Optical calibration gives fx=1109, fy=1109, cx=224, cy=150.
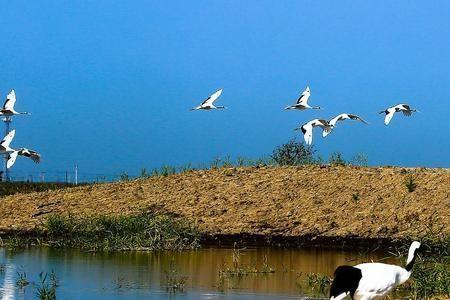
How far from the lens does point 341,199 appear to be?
3091 cm

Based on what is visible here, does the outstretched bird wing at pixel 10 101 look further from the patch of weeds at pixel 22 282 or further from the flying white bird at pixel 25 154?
the patch of weeds at pixel 22 282

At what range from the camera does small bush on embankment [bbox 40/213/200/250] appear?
26516mm

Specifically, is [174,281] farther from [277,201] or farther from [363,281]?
[277,201]

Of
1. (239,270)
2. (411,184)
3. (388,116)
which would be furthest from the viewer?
(388,116)

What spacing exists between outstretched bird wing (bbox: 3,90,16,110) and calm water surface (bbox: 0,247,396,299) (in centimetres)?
1003

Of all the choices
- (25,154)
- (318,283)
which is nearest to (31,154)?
(25,154)

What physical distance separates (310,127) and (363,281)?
18.7 meters

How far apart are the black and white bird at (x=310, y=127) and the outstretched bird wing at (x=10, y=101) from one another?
375 inches

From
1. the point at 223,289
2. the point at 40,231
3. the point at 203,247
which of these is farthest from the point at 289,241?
the point at 223,289

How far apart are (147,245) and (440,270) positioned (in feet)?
38.1

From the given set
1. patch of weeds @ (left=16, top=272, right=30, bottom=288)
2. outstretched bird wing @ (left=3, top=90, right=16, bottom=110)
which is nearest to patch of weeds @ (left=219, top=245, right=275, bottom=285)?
patch of weeds @ (left=16, top=272, right=30, bottom=288)

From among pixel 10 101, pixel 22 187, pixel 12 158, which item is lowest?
pixel 12 158

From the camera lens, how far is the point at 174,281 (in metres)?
18.5

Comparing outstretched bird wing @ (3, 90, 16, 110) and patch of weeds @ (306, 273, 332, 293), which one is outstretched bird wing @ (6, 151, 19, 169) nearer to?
outstretched bird wing @ (3, 90, 16, 110)
